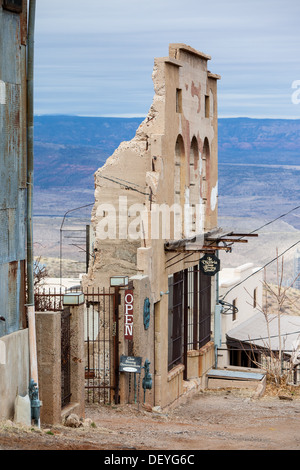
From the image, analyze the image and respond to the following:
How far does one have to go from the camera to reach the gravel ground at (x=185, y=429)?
43.4ft

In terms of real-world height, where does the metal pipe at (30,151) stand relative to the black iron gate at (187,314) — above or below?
above

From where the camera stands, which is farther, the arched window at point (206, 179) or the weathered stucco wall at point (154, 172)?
the arched window at point (206, 179)

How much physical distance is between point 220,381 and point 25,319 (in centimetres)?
1503

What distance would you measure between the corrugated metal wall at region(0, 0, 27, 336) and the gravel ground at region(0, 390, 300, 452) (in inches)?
82.3

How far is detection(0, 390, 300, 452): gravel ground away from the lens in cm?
1322

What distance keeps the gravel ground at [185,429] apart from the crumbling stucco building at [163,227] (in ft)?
3.74

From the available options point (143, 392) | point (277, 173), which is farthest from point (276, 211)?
point (143, 392)

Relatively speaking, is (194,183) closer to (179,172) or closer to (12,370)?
(179,172)

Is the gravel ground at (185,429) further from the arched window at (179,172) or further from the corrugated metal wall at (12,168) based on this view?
the arched window at (179,172)

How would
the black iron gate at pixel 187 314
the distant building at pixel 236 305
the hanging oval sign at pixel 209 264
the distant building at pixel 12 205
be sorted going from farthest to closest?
the distant building at pixel 236 305, the hanging oval sign at pixel 209 264, the black iron gate at pixel 187 314, the distant building at pixel 12 205

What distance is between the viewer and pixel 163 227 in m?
23.7

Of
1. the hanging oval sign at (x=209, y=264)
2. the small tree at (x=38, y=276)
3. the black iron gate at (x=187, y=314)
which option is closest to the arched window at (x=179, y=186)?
the hanging oval sign at (x=209, y=264)

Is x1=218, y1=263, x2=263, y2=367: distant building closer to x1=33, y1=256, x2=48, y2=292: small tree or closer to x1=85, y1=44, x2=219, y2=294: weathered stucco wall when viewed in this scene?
x1=33, y1=256, x2=48, y2=292: small tree

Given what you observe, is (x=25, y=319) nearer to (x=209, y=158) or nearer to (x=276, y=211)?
(x=209, y=158)
